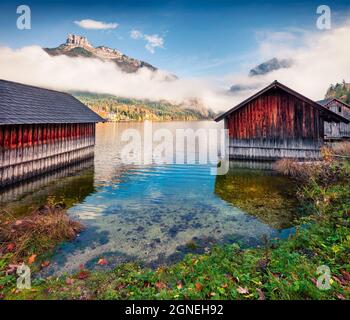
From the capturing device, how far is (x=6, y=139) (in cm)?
1465

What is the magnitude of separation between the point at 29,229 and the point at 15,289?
311 cm

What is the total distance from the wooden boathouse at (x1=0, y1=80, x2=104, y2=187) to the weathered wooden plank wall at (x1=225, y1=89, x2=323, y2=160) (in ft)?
54.2

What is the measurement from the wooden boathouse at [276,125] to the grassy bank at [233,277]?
1600 centimetres

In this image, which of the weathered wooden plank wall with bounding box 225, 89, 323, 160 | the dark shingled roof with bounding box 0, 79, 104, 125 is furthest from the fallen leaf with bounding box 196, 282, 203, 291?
the weathered wooden plank wall with bounding box 225, 89, 323, 160

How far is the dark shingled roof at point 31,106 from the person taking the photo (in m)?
15.3

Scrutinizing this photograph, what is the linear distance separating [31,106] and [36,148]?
3749mm

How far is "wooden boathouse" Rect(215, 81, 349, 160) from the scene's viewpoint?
21.5m

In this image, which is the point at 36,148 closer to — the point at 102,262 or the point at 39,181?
the point at 39,181

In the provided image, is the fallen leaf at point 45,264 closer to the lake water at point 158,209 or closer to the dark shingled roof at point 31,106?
the lake water at point 158,209

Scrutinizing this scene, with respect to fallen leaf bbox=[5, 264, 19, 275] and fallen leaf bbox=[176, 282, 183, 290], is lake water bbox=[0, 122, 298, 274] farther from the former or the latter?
fallen leaf bbox=[176, 282, 183, 290]

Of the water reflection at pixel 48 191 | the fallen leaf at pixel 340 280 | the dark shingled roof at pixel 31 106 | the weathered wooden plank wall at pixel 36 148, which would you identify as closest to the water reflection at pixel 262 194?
the fallen leaf at pixel 340 280

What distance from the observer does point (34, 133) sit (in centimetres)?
1752

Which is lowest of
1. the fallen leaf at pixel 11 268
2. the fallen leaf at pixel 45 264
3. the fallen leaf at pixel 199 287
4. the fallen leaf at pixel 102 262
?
the fallen leaf at pixel 102 262
